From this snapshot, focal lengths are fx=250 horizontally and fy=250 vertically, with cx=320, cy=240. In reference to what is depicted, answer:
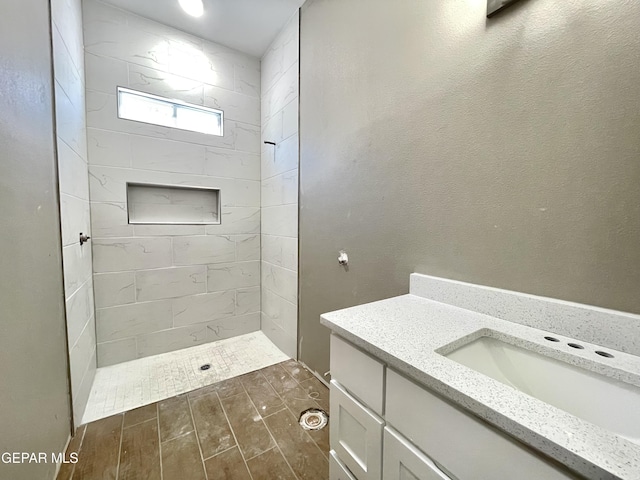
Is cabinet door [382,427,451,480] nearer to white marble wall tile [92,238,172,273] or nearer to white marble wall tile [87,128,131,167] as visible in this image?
white marble wall tile [92,238,172,273]

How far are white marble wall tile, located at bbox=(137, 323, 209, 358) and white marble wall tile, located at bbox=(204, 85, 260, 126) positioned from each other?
2039 mm

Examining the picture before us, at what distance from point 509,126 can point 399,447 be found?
1054 millimetres

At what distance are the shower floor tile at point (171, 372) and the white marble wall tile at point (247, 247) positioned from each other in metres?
0.83

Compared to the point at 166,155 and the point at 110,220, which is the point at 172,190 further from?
the point at 110,220

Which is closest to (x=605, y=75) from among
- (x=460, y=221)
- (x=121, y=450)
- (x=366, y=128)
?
(x=460, y=221)

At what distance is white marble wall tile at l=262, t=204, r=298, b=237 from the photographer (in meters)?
2.08

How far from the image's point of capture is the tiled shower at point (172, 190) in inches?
70.9

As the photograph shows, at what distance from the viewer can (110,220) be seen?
1969 millimetres

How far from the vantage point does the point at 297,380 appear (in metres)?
1.86

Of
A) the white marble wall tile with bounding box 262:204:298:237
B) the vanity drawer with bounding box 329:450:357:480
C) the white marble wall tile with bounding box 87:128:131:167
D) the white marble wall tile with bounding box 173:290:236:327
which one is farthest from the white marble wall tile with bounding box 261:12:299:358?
the vanity drawer with bounding box 329:450:357:480

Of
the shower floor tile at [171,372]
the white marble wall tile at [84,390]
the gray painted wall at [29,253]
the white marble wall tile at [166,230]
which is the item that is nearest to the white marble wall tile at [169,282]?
the white marble wall tile at [166,230]

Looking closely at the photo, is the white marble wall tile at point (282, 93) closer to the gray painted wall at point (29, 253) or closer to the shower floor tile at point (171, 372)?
the gray painted wall at point (29, 253)

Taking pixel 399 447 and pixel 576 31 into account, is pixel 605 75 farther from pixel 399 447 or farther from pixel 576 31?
pixel 399 447

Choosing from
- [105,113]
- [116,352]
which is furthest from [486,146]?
[116,352]
